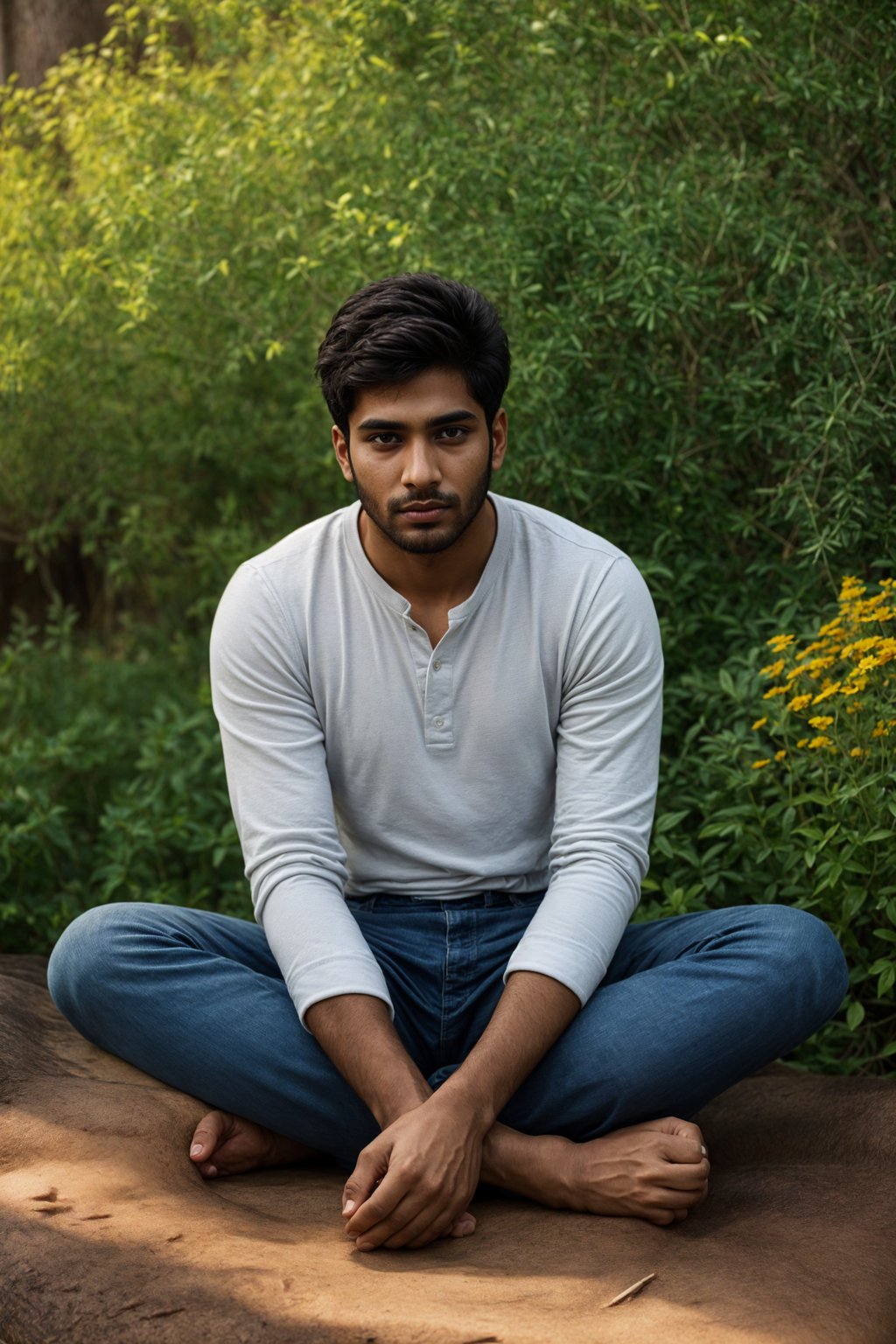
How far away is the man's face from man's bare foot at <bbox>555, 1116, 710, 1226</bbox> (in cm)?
118

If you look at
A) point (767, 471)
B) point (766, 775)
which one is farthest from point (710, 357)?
point (766, 775)

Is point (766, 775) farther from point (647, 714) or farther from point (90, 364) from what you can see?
point (90, 364)

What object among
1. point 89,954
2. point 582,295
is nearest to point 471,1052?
point 89,954

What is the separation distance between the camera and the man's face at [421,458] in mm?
2805

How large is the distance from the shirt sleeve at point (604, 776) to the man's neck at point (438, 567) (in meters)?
0.26

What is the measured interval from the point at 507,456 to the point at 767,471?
815mm

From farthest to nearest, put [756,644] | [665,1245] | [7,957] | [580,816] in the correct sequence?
[756,644] < [7,957] < [580,816] < [665,1245]

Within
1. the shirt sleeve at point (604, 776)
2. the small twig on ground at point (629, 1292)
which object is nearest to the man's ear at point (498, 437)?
the shirt sleeve at point (604, 776)

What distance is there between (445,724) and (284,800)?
1.20ft

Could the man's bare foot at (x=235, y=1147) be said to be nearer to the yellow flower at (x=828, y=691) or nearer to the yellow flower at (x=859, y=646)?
the yellow flower at (x=828, y=691)

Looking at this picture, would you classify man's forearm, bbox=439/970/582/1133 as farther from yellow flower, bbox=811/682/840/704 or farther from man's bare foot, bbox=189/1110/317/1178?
yellow flower, bbox=811/682/840/704

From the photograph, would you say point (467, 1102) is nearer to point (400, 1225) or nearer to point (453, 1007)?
point (400, 1225)

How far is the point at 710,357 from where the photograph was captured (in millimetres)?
4246

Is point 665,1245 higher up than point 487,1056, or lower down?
lower down
